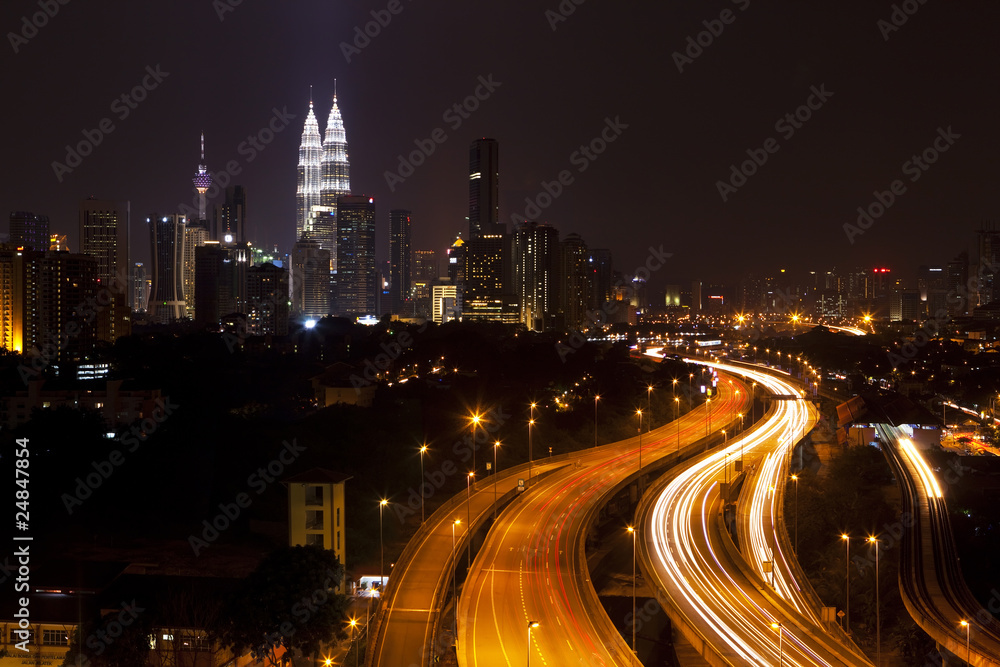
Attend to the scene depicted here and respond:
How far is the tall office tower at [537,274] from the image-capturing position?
2837 inches

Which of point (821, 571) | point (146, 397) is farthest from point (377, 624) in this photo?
point (146, 397)

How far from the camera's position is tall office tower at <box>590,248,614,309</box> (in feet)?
283

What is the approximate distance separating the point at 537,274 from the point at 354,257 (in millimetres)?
29806

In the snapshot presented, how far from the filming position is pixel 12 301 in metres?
37.8

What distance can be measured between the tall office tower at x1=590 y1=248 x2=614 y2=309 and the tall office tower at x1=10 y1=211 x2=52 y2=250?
47043mm

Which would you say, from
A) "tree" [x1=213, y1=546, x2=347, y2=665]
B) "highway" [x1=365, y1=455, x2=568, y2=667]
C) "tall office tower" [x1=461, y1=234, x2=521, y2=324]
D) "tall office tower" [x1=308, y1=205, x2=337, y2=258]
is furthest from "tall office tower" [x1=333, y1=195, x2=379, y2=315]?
"tree" [x1=213, y1=546, x2=347, y2=665]

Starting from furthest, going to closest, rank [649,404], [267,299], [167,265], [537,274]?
[167,265] < [537,274] < [267,299] < [649,404]

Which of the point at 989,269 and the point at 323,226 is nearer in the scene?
the point at 989,269

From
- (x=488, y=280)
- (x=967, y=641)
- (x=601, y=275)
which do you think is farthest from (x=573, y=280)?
(x=967, y=641)

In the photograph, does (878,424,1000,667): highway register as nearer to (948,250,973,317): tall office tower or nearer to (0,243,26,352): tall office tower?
(0,243,26,352): tall office tower

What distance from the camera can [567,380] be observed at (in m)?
27.5

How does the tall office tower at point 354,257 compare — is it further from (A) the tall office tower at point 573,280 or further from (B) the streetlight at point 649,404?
(B) the streetlight at point 649,404

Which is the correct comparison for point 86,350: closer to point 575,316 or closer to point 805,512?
point 805,512

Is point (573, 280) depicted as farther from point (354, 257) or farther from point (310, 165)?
point (310, 165)
